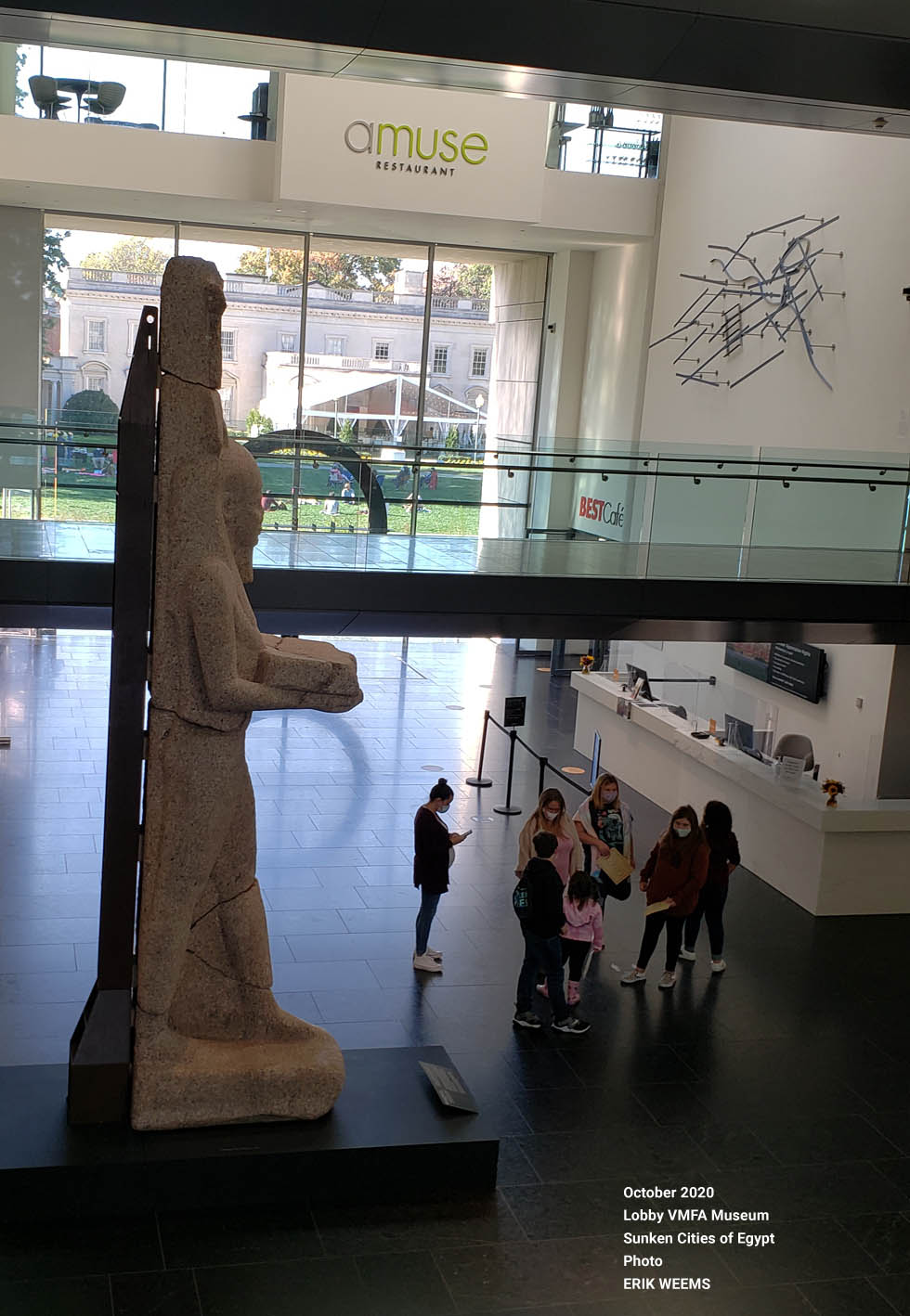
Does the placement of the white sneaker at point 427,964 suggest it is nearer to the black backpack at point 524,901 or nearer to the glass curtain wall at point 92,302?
the black backpack at point 524,901

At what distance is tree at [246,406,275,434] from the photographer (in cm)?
1964

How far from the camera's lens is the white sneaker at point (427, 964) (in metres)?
8.87

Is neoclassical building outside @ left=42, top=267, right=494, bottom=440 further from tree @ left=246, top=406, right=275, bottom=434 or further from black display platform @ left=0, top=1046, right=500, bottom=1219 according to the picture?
black display platform @ left=0, top=1046, right=500, bottom=1219

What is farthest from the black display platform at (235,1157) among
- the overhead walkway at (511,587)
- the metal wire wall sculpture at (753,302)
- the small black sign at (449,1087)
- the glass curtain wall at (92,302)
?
the glass curtain wall at (92,302)

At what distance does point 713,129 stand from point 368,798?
9841mm

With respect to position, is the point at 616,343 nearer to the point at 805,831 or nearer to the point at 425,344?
the point at 425,344

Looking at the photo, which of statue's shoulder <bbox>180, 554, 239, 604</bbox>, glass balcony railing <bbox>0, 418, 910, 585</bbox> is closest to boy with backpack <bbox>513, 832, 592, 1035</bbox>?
statue's shoulder <bbox>180, 554, 239, 604</bbox>

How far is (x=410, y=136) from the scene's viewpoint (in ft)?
51.4

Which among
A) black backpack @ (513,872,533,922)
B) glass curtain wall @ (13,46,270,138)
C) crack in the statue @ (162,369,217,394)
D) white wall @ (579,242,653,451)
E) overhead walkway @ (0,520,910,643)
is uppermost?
glass curtain wall @ (13,46,270,138)

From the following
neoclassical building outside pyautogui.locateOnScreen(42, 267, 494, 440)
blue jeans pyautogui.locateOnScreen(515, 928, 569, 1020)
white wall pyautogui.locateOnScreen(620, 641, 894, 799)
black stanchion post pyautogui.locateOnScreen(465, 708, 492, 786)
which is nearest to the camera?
blue jeans pyautogui.locateOnScreen(515, 928, 569, 1020)

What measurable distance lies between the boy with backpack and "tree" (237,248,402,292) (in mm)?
13394

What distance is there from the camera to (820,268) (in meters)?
13.8

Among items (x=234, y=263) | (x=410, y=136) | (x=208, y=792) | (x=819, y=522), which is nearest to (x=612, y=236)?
(x=410, y=136)

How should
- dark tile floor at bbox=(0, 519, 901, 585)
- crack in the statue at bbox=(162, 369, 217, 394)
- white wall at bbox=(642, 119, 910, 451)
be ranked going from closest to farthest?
crack in the statue at bbox=(162, 369, 217, 394)
dark tile floor at bbox=(0, 519, 901, 585)
white wall at bbox=(642, 119, 910, 451)
